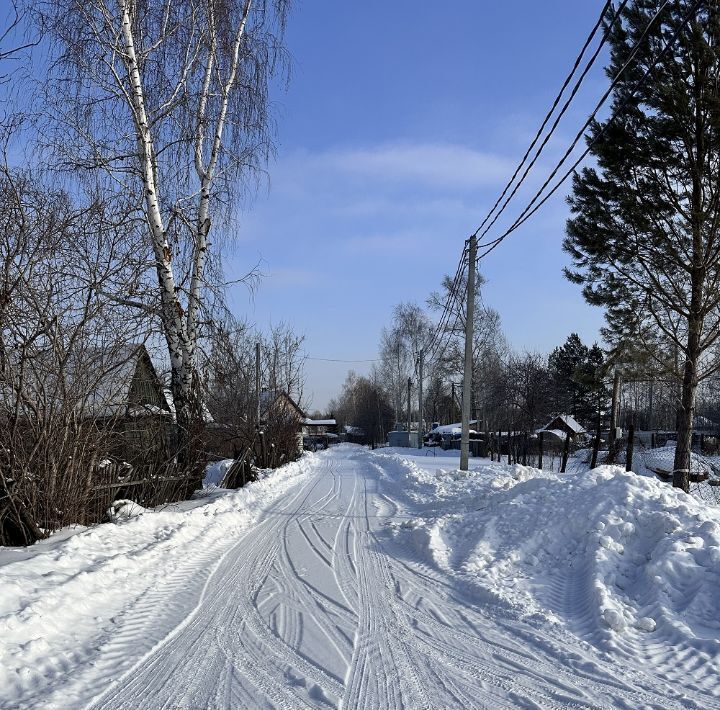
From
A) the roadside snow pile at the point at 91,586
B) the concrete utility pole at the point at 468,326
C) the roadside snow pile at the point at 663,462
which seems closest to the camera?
the roadside snow pile at the point at 91,586

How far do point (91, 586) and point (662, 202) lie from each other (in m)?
12.6

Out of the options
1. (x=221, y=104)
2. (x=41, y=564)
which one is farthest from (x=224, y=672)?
(x=221, y=104)

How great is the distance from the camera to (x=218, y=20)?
12.5m

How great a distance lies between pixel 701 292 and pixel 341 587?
10.3 meters

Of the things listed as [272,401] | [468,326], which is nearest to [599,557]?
[468,326]

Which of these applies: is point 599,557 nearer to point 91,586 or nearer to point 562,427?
point 91,586

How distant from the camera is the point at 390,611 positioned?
5492 millimetres

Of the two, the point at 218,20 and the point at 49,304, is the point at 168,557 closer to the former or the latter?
the point at 49,304

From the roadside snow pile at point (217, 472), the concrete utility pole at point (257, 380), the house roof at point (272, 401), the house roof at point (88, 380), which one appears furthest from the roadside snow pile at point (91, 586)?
the house roof at point (272, 401)

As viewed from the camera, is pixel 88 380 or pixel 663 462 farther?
pixel 663 462

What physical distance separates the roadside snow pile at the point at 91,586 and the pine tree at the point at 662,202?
32.5 feet

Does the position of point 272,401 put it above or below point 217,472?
above

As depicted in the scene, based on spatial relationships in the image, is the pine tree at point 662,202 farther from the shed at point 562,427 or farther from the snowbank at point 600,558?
the shed at point 562,427

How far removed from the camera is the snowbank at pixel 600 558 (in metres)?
4.87
